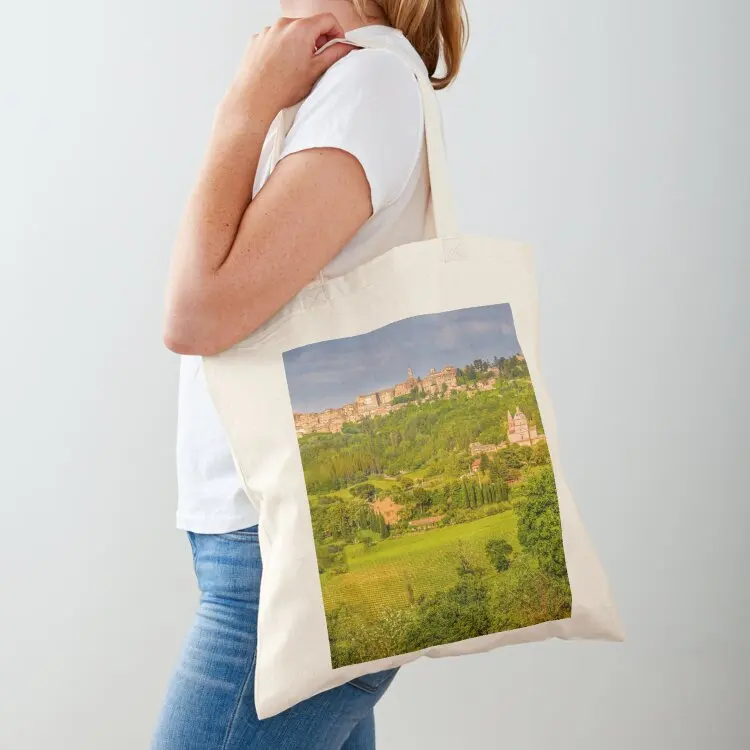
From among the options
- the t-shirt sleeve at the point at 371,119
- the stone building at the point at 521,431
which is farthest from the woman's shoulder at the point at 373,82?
the stone building at the point at 521,431

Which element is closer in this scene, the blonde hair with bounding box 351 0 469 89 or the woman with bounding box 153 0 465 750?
the woman with bounding box 153 0 465 750

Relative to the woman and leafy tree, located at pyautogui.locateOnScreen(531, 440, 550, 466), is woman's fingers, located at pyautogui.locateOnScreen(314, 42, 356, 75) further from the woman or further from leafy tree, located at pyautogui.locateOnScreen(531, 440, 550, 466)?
leafy tree, located at pyautogui.locateOnScreen(531, 440, 550, 466)

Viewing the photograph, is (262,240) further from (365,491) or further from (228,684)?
(228,684)

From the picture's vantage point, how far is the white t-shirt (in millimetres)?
606

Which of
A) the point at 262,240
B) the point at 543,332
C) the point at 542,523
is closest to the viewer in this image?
the point at 262,240

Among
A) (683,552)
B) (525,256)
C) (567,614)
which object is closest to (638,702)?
(683,552)

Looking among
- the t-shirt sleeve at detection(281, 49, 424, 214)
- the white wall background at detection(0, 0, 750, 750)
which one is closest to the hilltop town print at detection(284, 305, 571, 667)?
the t-shirt sleeve at detection(281, 49, 424, 214)

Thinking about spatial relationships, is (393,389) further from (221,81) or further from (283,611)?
(221,81)

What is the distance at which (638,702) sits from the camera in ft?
5.37

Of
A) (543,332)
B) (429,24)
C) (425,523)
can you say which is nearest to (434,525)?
(425,523)

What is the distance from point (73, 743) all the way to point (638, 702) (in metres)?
1.01

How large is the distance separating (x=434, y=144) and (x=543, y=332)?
3.09ft

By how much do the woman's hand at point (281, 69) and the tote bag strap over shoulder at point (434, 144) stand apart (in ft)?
A: 0.03

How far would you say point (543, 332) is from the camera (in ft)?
5.13
